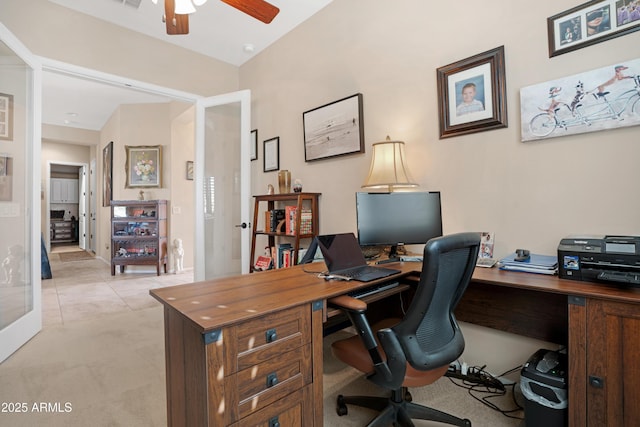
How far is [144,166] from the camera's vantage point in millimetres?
5703

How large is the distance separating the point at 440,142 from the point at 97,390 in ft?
9.03

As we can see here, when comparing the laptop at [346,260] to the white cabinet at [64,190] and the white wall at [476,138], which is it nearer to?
the white wall at [476,138]

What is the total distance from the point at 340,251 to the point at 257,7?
5.65ft

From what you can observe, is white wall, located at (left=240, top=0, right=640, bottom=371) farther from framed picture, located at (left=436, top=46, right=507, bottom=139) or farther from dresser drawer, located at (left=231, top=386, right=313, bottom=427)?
dresser drawer, located at (left=231, top=386, right=313, bottom=427)

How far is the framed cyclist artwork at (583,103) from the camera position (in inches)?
61.2

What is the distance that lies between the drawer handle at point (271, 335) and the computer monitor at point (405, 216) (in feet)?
3.57

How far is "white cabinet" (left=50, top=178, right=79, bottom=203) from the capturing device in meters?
9.37

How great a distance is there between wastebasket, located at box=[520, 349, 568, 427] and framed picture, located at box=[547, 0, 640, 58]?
1.65 metres

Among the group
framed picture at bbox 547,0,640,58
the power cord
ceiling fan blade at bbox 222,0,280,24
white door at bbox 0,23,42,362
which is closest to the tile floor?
white door at bbox 0,23,42,362

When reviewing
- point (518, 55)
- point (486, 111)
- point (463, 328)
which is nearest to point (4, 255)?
point (463, 328)

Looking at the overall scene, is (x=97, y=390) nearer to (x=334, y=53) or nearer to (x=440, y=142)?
(x=440, y=142)

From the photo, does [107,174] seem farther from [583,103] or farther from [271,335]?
[583,103]

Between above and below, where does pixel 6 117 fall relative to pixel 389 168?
above

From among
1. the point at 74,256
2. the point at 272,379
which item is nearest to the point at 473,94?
the point at 272,379
